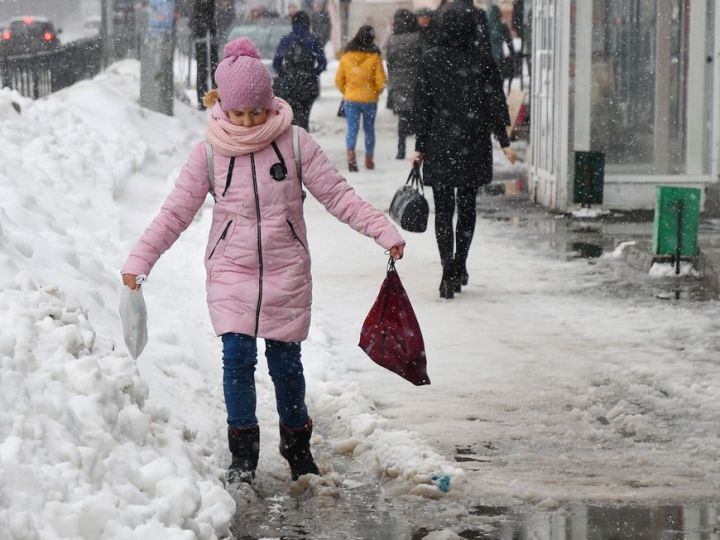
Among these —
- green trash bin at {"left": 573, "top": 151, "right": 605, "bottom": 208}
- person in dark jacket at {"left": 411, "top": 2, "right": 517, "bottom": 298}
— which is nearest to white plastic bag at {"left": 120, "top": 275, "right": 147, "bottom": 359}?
person in dark jacket at {"left": 411, "top": 2, "right": 517, "bottom": 298}

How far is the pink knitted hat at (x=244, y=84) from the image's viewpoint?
5.01m

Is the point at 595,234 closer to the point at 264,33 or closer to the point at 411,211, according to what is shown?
the point at 411,211

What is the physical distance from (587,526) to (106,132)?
1081 centimetres

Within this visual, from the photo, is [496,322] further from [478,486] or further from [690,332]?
[478,486]

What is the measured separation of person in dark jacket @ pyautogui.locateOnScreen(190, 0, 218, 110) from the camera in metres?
24.3

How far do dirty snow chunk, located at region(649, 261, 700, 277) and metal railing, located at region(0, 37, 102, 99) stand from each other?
10.1m

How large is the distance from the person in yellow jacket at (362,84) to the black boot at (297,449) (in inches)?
466

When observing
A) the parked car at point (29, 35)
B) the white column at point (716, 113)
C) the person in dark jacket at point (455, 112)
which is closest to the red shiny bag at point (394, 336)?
the person in dark jacket at point (455, 112)

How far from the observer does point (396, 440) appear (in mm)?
5906

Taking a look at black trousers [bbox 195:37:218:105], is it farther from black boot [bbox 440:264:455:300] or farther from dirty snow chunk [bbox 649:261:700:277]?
black boot [bbox 440:264:455:300]

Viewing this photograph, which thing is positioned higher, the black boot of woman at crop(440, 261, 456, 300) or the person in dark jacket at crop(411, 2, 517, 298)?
the person in dark jacket at crop(411, 2, 517, 298)

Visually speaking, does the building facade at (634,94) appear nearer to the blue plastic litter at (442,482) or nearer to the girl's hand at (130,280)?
the blue plastic litter at (442,482)

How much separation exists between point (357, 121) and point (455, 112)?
8.32 m

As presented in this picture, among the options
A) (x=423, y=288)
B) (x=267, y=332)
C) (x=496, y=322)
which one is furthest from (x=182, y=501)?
(x=423, y=288)
